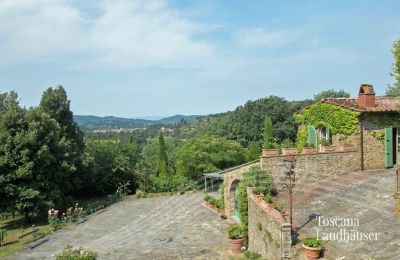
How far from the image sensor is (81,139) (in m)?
31.2

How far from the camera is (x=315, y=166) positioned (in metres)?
20.4

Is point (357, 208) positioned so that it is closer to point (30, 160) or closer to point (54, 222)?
point (54, 222)

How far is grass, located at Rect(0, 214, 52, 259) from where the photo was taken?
19925mm

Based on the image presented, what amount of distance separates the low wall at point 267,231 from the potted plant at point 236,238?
0.43 m

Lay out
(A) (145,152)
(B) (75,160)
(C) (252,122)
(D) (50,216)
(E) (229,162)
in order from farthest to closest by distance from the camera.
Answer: (A) (145,152) < (C) (252,122) < (E) (229,162) < (B) (75,160) < (D) (50,216)

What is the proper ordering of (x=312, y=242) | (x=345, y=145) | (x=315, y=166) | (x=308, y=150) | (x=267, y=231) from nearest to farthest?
(x=312, y=242) → (x=267, y=231) → (x=315, y=166) → (x=308, y=150) → (x=345, y=145)

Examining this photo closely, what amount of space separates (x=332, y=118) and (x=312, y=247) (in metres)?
12.7

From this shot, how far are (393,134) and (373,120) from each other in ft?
4.61

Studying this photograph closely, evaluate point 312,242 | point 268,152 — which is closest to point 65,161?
point 268,152

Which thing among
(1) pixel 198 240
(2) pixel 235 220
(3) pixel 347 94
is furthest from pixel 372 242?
(3) pixel 347 94

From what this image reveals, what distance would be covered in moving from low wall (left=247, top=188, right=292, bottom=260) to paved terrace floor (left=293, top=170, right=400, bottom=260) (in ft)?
3.31

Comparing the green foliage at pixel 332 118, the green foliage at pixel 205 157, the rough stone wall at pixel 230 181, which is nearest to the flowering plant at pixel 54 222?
the rough stone wall at pixel 230 181

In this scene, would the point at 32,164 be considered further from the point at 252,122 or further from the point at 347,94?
the point at 347,94

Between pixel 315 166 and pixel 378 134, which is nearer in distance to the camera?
pixel 315 166
